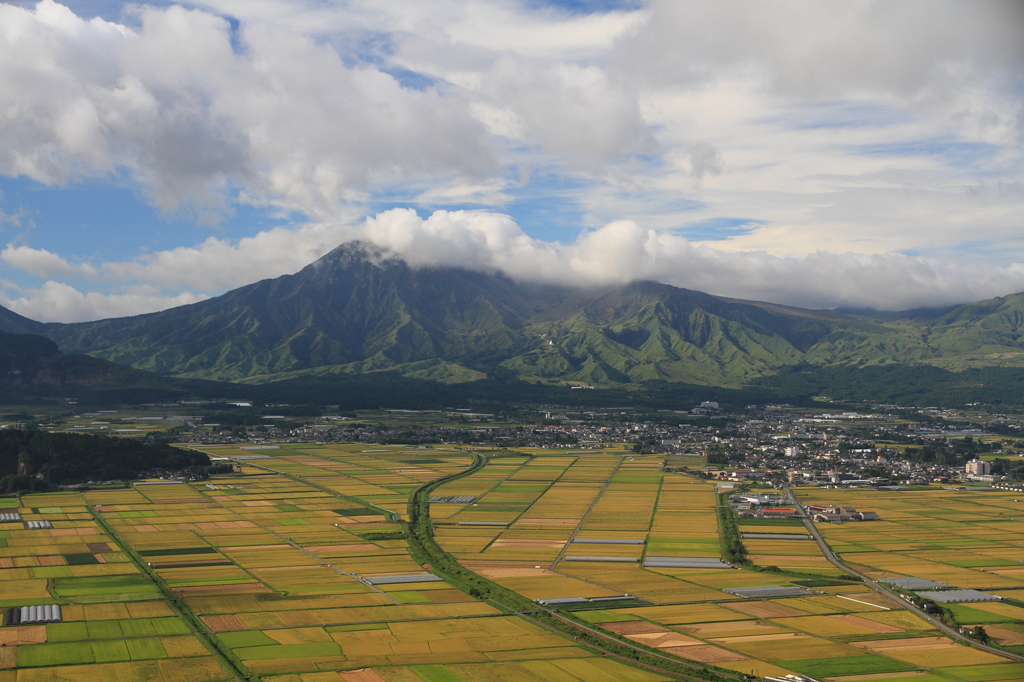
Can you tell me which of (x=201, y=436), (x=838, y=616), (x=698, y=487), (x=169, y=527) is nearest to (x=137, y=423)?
(x=201, y=436)

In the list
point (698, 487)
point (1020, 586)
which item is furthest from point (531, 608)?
point (698, 487)

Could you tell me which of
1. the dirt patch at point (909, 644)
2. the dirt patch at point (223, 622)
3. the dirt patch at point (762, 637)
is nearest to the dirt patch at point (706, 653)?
the dirt patch at point (762, 637)

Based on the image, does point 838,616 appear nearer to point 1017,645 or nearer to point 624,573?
point 1017,645

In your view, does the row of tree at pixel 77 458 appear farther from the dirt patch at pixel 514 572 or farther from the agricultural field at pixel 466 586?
the dirt patch at pixel 514 572

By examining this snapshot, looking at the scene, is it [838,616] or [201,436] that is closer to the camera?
[838,616]

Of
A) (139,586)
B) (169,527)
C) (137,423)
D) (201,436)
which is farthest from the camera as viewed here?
(137,423)

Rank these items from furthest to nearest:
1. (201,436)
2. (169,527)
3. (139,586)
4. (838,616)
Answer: (201,436), (169,527), (139,586), (838,616)

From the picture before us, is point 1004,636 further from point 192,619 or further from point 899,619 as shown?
point 192,619
